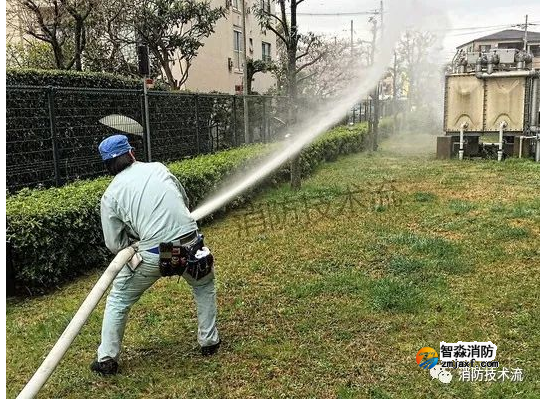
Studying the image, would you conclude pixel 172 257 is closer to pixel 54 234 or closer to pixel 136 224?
pixel 136 224

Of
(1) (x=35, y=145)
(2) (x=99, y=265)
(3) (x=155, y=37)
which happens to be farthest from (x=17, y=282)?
(3) (x=155, y=37)

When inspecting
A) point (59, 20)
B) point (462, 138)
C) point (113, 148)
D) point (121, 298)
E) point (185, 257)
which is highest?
point (59, 20)

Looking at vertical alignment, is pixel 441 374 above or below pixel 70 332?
below

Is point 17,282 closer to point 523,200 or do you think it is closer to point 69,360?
point 69,360

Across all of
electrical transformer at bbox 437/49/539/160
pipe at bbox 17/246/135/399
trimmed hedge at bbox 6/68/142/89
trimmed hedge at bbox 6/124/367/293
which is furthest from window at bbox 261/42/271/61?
pipe at bbox 17/246/135/399

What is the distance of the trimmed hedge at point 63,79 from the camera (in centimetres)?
788

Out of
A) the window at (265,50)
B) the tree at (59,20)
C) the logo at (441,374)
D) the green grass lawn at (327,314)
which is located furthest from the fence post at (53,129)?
the window at (265,50)

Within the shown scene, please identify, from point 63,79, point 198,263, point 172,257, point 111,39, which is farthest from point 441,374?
point 111,39

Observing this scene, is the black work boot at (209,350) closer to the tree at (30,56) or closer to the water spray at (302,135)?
the water spray at (302,135)

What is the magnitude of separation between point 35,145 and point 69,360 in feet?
15.0

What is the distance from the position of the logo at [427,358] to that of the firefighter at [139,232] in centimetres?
158

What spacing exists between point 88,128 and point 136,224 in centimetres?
557

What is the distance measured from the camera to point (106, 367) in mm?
3623

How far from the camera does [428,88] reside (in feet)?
116
